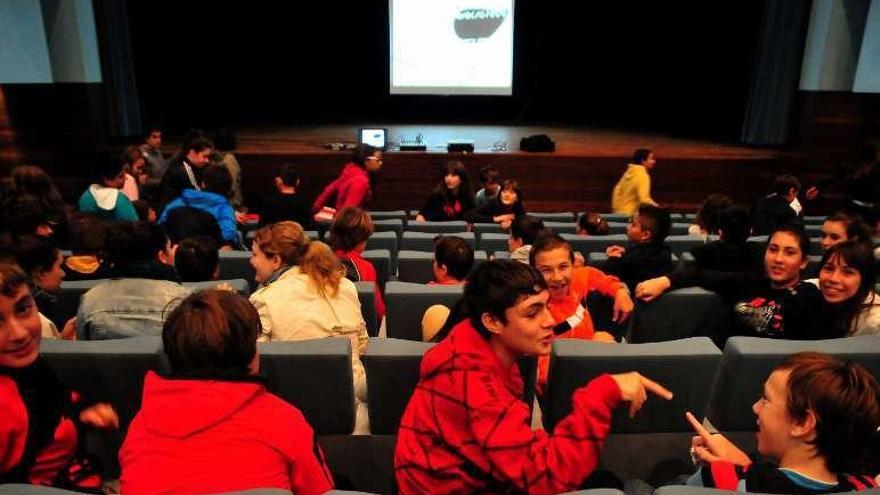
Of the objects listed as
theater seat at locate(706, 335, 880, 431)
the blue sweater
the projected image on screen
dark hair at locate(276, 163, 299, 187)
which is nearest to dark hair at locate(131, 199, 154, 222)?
the blue sweater

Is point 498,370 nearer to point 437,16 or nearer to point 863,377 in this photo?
point 863,377

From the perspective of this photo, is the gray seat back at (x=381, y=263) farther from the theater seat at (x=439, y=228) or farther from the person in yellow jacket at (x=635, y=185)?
the person in yellow jacket at (x=635, y=185)

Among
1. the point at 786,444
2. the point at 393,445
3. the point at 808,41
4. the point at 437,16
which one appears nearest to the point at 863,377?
the point at 786,444

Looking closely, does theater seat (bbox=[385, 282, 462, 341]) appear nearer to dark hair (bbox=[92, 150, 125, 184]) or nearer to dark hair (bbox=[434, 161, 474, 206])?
dark hair (bbox=[92, 150, 125, 184])

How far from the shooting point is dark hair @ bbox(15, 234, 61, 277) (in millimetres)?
2545

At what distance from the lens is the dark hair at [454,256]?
9.98 feet

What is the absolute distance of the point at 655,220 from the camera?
336 centimetres

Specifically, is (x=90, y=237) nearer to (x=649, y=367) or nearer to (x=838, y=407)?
(x=649, y=367)

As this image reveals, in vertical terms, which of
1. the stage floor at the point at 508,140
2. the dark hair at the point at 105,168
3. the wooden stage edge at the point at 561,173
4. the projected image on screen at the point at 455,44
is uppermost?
the projected image on screen at the point at 455,44

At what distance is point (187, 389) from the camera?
1.46 m

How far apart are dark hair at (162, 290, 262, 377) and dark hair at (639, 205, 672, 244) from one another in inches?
91.4

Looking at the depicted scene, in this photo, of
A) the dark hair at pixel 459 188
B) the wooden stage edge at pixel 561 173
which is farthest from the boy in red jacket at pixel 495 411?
the wooden stage edge at pixel 561 173

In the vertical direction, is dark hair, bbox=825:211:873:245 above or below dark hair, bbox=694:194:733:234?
above

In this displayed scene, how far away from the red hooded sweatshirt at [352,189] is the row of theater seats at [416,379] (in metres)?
4.09
